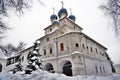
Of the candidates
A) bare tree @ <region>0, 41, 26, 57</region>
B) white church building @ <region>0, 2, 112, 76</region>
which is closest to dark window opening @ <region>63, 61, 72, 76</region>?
white church building @ <region>0, 2, 112, 76</region>

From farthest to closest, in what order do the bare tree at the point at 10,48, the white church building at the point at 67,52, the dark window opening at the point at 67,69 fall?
the dark window opening at the point at 67,69 < the white church building at the point at 67,52 < the bare tree at the point at 10,48

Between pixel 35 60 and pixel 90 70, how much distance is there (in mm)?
10957

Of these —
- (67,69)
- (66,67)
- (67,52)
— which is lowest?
(67,69)

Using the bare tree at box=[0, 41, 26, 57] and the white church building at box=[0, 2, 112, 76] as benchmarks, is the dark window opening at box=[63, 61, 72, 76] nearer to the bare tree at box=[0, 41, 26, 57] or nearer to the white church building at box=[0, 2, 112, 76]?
the white church building at box=[0, 2, 112, 76]

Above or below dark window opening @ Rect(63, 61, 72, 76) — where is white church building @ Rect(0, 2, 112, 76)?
above

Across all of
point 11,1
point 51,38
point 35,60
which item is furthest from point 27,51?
point 11,1

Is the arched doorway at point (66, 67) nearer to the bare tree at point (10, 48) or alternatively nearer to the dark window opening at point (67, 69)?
the dark window opening at point (67, 69)

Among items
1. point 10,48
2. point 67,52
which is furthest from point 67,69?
point 10,48

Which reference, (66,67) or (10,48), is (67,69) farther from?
(10,48)

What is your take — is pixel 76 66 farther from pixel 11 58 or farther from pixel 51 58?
pixel 11 58

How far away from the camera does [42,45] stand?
89.7 ft

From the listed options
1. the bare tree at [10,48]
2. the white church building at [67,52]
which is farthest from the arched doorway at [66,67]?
the bare tree at [10,48]

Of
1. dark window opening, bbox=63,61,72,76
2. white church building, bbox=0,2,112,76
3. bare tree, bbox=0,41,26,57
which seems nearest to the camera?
bare tree, bbox=0,41,26,57

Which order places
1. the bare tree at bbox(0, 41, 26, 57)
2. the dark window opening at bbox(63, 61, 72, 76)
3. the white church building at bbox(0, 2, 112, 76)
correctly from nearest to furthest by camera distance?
1. the bare tree at bbox(0, 41, 26, 57)
2. the white church building at bbox(0, 2, 112, 76)
3. the dark window opening at bbox(63, 61, 72, 76)
